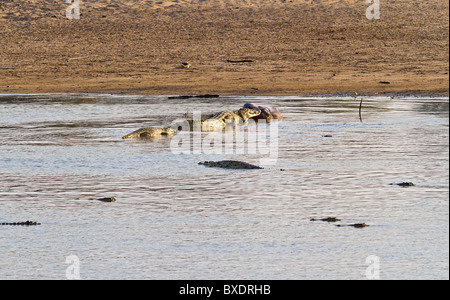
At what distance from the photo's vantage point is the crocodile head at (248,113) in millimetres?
25469

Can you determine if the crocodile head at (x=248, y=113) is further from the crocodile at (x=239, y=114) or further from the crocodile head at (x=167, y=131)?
the crocodile head at (x=167, y=131)

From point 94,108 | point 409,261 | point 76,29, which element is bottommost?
point 409,261

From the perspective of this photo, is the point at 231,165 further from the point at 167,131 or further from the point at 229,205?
the point at 167,131

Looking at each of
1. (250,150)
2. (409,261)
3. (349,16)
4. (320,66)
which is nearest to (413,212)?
(409,261)

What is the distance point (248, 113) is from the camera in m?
25.5

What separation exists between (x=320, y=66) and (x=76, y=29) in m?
18.1

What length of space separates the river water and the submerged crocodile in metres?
1.13

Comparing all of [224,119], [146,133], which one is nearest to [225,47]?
[224,119]

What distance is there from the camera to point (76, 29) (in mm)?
51844

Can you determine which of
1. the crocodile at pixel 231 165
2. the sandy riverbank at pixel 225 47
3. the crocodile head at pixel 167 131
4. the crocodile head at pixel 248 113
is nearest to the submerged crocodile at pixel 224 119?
the crocodile head at pixel 248 113

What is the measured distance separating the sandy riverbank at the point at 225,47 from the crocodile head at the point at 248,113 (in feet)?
33.6

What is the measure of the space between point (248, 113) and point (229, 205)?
1311 cm

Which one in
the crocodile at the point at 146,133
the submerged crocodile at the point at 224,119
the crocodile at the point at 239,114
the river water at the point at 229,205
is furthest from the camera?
the crocodile at the point at 239,114

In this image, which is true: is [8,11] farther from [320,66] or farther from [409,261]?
[409,261]
